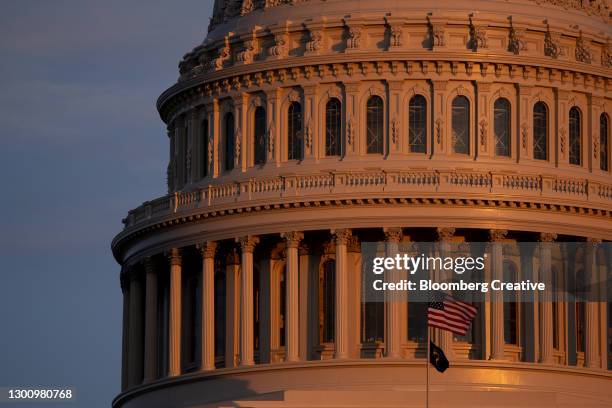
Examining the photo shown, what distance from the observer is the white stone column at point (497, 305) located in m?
139

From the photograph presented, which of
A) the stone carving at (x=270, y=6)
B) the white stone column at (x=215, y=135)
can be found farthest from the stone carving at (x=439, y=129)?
the white stone column at (x=215, y=135)

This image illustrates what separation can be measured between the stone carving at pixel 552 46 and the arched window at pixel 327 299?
12.3 meters

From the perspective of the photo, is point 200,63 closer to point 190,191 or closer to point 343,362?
point 190,191

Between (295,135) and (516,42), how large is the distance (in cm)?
962

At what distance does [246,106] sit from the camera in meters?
146

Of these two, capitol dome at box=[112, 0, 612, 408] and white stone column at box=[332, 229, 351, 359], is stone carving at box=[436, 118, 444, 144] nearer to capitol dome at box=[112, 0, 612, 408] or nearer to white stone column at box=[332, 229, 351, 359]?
capitol dome at box=[112, 0, 612, 408]

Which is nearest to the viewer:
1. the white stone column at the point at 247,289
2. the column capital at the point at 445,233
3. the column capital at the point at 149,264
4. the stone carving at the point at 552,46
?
the column capital at the point at 445,233

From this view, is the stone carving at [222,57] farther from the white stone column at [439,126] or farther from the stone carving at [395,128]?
the white stone column at [439,126]

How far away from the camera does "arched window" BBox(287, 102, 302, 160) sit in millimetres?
143625

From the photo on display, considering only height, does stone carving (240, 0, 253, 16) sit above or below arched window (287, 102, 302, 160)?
above

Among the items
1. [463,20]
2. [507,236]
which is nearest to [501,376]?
[507,236]

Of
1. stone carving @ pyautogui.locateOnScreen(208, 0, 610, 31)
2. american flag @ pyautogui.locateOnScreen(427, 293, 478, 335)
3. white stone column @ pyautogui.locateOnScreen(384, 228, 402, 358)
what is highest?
stone carving @ pyautogui.locateOnScreen(208, 0, 610, 31)

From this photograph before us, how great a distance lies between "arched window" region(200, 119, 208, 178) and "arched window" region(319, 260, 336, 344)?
825cm

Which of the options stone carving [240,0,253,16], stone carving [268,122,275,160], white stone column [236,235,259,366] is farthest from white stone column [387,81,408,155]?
stone carving [240,0,253,16]
